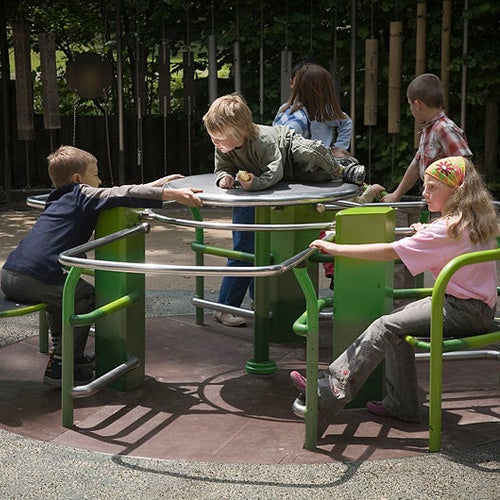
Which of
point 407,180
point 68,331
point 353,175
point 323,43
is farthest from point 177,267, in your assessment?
point 323,43

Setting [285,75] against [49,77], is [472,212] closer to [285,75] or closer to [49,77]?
[285,75]

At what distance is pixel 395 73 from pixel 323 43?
4.69ft

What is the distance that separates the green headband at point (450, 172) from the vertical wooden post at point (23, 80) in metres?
5.69

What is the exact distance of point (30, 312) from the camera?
3.98 m

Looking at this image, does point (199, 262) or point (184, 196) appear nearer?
point (184, 196)

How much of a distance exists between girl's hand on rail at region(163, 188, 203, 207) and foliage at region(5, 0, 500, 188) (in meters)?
4.82

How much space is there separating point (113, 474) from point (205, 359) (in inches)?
57.9

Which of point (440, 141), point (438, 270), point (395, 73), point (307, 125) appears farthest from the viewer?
point (395, 73)

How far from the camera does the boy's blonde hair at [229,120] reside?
4.05m

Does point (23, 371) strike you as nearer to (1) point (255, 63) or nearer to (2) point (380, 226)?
(2) point (380, 226)

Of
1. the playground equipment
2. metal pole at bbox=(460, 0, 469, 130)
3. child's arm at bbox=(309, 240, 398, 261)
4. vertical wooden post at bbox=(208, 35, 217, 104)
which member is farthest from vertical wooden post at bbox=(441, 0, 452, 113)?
child's arm at bbox=(309, 240, 398, 261)

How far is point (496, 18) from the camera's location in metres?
8.88

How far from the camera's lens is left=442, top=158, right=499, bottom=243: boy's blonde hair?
11.4ft

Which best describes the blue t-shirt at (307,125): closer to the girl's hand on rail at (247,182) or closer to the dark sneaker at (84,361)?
the girl's hand on rail at (247,182)
